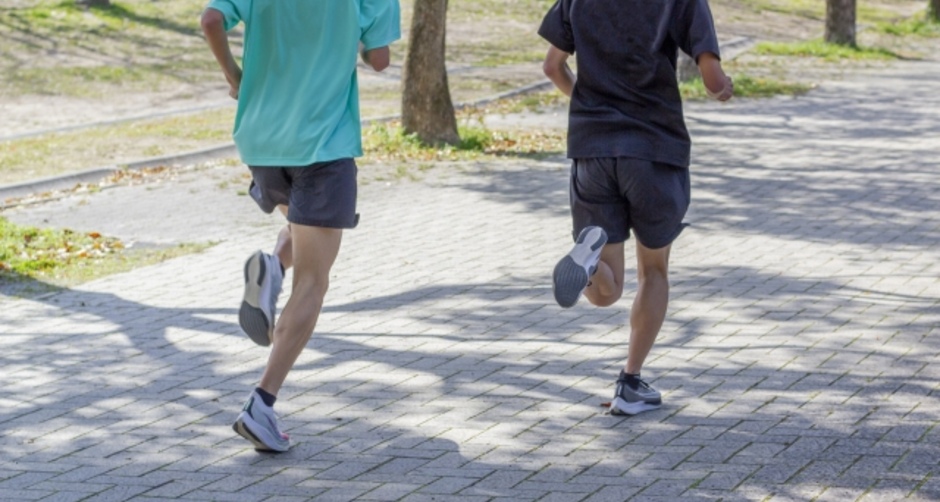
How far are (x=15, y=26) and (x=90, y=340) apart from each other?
814 inches

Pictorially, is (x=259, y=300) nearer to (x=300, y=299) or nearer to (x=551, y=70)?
(x=300, y=299)

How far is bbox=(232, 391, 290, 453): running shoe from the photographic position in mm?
5266

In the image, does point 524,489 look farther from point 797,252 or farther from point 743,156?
point 743,156

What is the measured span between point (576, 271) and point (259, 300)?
3.75 feet

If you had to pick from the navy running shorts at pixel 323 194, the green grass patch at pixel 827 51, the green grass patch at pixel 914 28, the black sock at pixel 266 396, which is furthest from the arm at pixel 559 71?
the green grass patch at pixel 914 28

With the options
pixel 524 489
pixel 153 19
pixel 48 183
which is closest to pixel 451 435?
pixel 524 489

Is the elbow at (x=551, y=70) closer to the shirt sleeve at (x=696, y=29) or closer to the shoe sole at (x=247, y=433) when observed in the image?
the shirt sleeve at (x=696, y=29)

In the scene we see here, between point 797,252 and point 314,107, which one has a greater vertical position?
point 314,107

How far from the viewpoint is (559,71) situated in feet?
18.9

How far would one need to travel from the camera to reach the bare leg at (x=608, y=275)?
5684 millimetres

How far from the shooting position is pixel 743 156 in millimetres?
13750

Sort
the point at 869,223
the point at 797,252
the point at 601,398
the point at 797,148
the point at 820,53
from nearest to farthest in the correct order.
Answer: the point at 601,398 → the point at 797,252 → the point at 869,223 → the point at 797,148 → the point at 820,53

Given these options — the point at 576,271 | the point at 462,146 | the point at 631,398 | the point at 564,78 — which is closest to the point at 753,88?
the point at 462,146

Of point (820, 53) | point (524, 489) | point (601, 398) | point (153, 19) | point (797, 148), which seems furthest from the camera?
point (153, 19)
